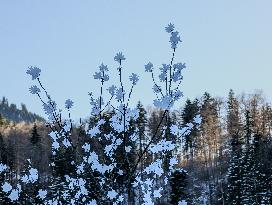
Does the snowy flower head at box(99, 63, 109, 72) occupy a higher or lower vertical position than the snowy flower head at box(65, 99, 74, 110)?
higher

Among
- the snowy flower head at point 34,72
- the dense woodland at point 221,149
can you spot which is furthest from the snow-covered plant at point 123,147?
the dense woodland at point 221,149

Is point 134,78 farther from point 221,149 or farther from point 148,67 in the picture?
point 221,149

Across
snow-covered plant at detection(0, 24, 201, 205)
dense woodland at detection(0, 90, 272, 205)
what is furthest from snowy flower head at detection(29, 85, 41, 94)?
dense woodland at detection(0, 90, 272, 205)

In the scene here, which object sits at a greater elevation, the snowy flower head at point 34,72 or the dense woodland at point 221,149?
the dense woodland at point 221,149

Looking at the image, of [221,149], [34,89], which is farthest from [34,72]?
[221,149]

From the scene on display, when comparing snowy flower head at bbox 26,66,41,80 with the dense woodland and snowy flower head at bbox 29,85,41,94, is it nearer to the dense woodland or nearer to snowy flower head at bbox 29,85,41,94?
snowy flower head at bbox 29,85,41,94

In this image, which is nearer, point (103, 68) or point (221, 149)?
point (103, 68)

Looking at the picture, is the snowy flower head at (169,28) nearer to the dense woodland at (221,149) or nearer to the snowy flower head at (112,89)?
the snowy flower head at (112,89)

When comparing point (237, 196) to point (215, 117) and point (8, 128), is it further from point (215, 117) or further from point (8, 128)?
point (8, 128)

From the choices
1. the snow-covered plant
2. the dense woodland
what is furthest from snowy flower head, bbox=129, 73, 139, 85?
the dense woodland

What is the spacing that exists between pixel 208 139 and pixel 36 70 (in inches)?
2572

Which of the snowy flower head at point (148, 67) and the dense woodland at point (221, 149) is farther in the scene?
the dense woodland at point (221, 149)

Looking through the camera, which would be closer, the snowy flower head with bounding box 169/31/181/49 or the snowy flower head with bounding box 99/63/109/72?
the snowy flower head with bounding box 169/31/181/49

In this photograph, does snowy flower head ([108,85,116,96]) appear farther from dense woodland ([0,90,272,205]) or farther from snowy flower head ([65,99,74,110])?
dense woodland ([0,90,272,205])
